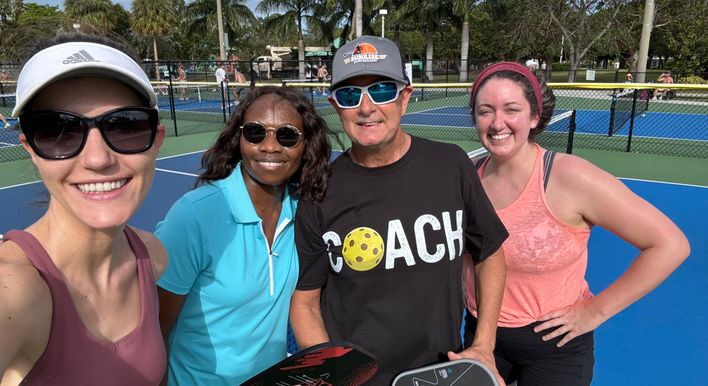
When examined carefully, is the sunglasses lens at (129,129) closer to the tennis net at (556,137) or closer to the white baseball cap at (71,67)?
the white baseball cap at (71,67)

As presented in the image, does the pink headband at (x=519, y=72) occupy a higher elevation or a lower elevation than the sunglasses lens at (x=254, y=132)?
higher

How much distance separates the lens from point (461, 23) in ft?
144

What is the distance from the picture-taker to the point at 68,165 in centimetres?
132

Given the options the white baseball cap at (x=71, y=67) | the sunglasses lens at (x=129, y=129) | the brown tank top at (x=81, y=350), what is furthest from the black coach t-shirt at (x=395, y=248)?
the white baseball cap at (x=71, y=67)

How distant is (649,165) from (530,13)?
30.9m

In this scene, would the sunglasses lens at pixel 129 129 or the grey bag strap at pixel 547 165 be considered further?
the grey bag strap at pixel 547 165

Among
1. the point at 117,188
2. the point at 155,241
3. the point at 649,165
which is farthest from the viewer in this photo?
the point at 649,165

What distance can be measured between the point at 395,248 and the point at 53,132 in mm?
1314

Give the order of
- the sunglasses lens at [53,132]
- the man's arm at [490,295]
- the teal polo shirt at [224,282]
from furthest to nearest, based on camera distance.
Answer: the man's arm at [490,295], the teal polo shirt at [224,282], the sunglasses lens at [53,132]

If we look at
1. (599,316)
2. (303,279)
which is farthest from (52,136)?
(599,316)

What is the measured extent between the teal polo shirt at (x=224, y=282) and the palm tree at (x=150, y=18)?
45053 millimetres

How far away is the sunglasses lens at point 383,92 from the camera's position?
7.08 feet

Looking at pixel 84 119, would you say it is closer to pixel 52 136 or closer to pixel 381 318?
pixel 52 136

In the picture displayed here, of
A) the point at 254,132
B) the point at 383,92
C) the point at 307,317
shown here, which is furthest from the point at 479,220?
the point at 254,132
